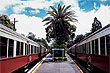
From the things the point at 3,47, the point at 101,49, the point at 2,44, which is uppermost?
the point at 2,44

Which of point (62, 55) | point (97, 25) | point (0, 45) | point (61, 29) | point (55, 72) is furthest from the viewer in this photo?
point (97, 25)

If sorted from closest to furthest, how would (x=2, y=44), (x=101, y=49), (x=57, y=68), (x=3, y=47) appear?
(x=2, y=44), (x=3, y=47), (x=101, y=49), (x=57, y=68)

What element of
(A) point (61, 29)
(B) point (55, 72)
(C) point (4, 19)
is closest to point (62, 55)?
(A) point (61, 29)

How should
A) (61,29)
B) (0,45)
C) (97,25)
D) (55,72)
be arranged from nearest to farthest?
(0,45), (55,72), (61,29), (97,25)

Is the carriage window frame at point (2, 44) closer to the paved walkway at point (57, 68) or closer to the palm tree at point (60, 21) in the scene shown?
the paved walkway at point (57, 68)

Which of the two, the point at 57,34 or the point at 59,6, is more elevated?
the point at 59,6

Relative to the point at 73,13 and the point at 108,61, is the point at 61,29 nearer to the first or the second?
the point at 73,13

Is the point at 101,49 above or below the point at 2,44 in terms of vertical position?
below

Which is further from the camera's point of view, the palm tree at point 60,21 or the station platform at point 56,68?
the palm tree at point 60,21

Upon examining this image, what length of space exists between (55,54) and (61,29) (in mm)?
5818

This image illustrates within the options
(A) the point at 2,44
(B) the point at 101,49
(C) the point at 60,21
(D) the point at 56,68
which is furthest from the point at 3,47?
→ (C) the point at 60,21

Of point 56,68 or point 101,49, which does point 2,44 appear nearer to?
point 101,49

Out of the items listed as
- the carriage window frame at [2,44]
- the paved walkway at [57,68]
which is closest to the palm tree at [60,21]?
the paved walkway at [57,68]

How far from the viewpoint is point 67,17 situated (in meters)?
29.5
